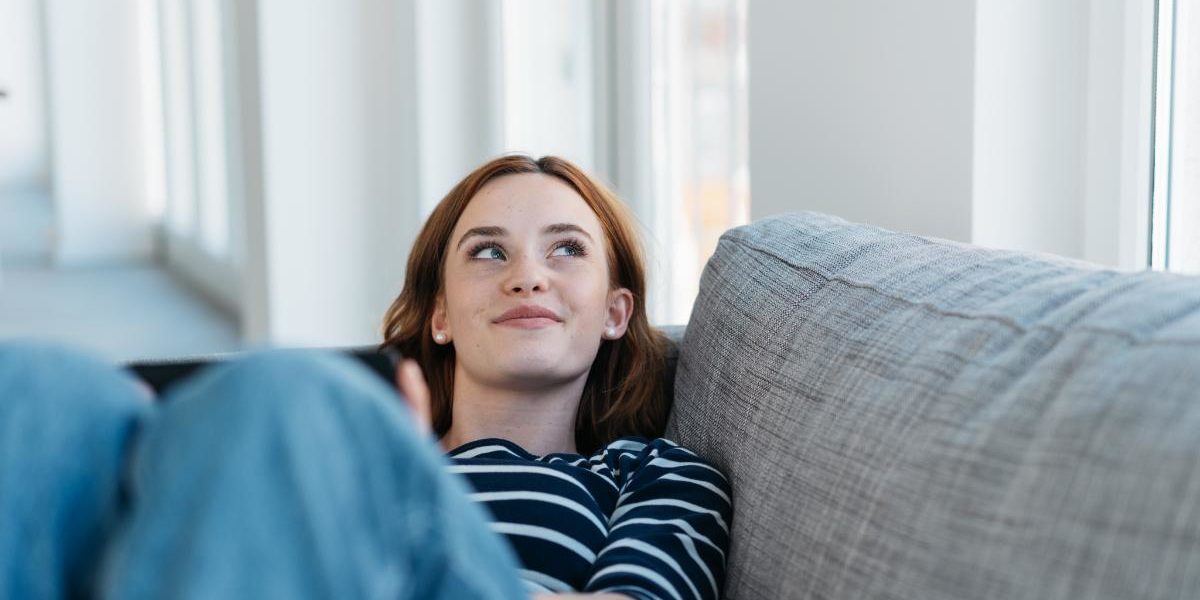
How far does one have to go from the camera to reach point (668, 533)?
1454 millimetres

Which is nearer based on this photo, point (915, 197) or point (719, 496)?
point (719, 496)

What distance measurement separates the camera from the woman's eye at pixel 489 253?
71.1 inches

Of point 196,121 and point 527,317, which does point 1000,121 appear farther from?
point 196,121

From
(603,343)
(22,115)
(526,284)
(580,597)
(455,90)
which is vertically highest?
(455,90)

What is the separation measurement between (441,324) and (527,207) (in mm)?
227

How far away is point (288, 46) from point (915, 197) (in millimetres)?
2142

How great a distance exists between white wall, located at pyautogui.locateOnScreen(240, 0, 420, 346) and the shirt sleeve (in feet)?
7.19

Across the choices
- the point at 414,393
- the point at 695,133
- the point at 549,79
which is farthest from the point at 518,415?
the point at 549,79

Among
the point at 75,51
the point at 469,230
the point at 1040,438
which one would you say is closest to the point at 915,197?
the point at 469,230

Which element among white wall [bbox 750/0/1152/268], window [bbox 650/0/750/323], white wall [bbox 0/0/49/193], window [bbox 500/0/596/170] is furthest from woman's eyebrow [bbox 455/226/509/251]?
white wall [bbox 0/0/49/193]

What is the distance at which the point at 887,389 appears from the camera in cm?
125

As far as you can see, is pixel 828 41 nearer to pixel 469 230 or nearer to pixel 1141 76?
pixel 1141 76

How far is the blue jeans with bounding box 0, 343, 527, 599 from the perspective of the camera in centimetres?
87

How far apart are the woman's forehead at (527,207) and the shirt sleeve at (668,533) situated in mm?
345
